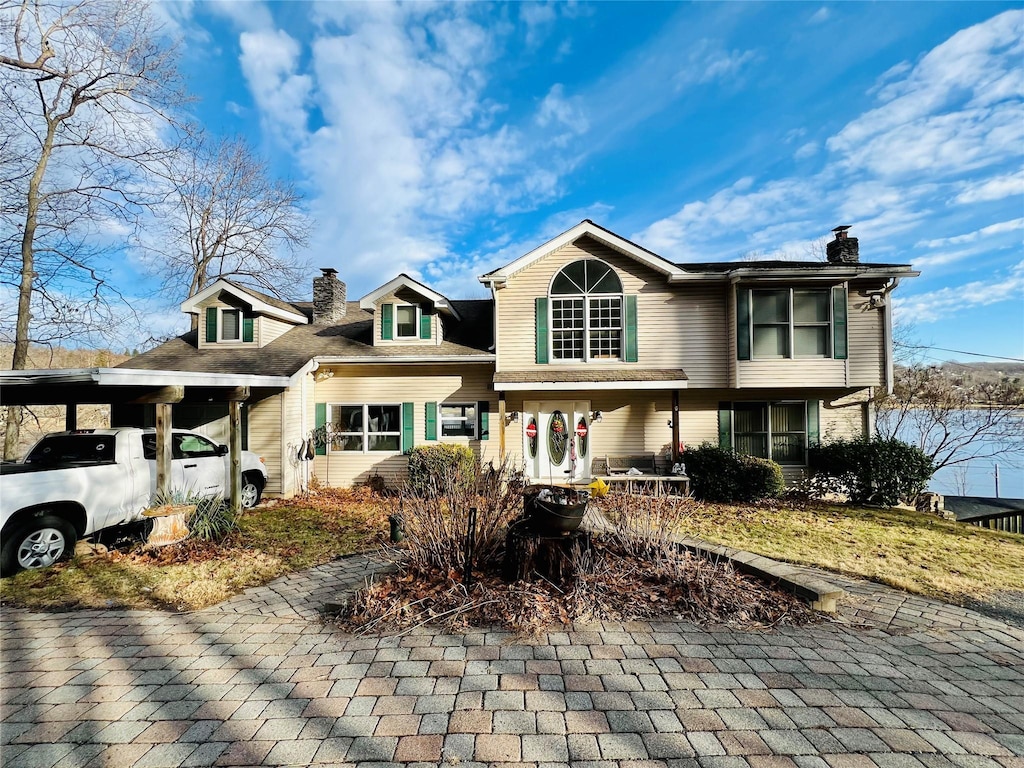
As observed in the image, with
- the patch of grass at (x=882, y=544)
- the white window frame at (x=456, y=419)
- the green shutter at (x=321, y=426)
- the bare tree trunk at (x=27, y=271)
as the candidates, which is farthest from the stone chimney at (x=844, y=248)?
the bare tree trunk at (x=27, y=271)

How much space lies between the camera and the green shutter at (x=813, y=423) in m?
10.9

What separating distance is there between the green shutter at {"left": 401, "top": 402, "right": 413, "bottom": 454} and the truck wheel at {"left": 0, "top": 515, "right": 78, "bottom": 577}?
21.1 ft

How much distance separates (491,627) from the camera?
389 cm

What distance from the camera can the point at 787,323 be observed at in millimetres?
10469

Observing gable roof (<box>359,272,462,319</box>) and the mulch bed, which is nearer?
the mulch bed

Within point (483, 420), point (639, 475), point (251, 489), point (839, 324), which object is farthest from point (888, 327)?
point (251, 489)

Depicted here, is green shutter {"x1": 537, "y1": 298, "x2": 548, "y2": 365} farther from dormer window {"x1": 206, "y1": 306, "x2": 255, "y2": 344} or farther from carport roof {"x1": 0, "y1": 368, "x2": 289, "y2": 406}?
dormer window {"x1": 206, "y1": 306, "x2": 255, "y2": 344}

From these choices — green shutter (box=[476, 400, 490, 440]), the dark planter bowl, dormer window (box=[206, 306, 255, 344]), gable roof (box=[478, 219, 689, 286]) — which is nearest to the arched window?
gable roof (box=[478, 219, 689, 286])

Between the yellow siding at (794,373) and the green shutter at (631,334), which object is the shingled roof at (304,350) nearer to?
the green shutter at (631,334)

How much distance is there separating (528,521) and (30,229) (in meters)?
16.6

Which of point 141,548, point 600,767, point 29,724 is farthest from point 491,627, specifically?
point 141,548

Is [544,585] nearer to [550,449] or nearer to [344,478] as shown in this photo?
[550,449]

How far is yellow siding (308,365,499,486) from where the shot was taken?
37.4 ft

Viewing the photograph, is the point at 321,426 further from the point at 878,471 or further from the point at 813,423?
the point at 878,471
